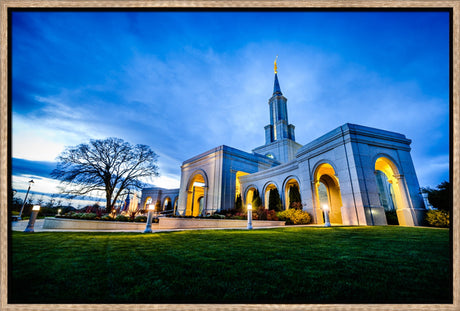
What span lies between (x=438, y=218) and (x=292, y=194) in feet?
30.1

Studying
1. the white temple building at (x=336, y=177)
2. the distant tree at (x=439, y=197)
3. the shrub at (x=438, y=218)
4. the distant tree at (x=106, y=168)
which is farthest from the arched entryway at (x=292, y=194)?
the distant tree at (x=106, y=168)

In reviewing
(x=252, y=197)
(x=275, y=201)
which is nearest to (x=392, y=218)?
(x=275, y=201)

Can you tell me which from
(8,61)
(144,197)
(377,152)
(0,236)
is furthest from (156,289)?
(144,197)

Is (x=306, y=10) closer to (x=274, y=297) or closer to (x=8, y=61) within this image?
(x=274, y=297)

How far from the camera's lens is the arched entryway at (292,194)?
52.8 feet

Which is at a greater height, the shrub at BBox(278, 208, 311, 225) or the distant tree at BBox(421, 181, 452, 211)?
the distant tree at BBox(421, 181, 452, 211)

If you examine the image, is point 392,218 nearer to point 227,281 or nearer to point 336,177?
point 336,177

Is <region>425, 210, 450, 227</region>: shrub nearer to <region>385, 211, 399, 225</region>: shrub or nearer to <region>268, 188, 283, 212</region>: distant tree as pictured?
<region>385, 211, 399, 225</region>: shrub

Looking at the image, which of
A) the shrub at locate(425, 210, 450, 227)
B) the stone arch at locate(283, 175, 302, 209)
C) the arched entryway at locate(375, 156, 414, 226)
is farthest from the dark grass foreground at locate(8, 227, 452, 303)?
the stone arch at locate(283, 175, 302, 209)

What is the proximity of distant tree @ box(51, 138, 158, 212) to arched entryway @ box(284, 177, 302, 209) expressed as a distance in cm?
1535

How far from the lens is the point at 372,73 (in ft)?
11.3

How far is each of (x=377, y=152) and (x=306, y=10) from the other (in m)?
14.1

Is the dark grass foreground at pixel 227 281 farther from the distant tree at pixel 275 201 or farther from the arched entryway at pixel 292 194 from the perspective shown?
the distant tree at pixel 275 201

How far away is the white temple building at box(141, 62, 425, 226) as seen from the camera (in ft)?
38.6
